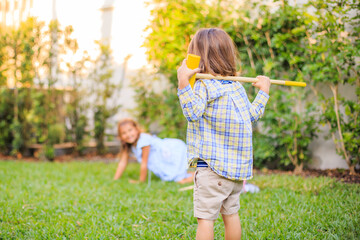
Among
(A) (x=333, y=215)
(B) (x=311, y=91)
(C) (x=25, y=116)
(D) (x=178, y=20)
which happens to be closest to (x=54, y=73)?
(C) (x=25, y=116)

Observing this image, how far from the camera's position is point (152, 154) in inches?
155

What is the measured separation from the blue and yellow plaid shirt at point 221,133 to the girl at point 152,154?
6.90 feet

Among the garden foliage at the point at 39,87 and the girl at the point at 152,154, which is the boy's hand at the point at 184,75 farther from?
the garden foliage at the point at 39,87

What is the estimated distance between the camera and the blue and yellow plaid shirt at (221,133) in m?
1.63

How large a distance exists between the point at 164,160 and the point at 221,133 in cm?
233

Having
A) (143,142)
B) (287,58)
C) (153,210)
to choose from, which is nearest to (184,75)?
(153,210)

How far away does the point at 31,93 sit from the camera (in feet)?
17.3

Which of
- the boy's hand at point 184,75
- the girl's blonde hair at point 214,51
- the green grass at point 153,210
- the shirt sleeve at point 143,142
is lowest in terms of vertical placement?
the green grass at point 153,210

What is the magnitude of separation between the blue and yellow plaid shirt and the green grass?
673 millimetres

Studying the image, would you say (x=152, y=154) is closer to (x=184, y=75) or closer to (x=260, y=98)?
(x=260, y=98)

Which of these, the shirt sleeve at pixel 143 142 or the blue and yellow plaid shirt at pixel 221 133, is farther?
the shirt sleeve at pixel 143 142

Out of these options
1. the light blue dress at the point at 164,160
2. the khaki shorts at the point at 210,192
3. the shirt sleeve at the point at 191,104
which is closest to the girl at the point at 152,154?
the light blue dress at the point at 164,160

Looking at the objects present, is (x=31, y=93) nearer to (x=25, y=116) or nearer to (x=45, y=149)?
(x=25, y=116)

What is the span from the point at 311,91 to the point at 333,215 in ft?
6.49
